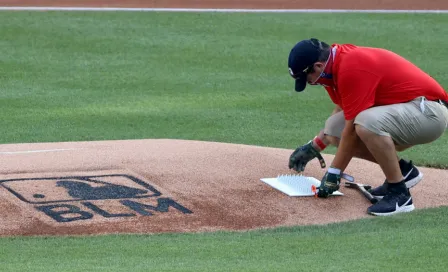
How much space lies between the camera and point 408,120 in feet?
21.3

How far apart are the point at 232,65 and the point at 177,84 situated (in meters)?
1.34

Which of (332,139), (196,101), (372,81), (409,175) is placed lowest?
(196,101)

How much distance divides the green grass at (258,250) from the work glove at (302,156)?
3.04ft

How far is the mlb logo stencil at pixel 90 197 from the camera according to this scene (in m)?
6.33

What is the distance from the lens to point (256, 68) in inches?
500

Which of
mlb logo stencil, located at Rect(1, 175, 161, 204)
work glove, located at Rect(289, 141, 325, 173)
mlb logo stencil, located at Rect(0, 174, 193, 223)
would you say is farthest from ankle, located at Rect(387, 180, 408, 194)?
mlb logo stencil, located at Rect(1, 175, 161, 204)

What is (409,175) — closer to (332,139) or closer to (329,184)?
(332,139)

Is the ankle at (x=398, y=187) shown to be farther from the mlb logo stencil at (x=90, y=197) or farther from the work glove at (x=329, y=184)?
the mlb logo stencil at (x=90, y=197)

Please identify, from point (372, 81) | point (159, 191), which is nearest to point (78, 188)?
point (159, 191)

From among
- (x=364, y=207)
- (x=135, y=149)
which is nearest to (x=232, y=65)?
(x=135, y=149)

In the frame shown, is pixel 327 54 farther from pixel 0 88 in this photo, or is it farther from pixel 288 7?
pixel 288 7

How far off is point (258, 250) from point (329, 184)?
1272 mm

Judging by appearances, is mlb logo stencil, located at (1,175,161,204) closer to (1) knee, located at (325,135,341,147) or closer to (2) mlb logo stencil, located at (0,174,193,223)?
(2) mlb logo stencil, located at (0,174,193,223)

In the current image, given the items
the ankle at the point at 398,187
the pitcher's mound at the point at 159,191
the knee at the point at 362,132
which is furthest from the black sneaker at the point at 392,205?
the knee at the point at 362,132
